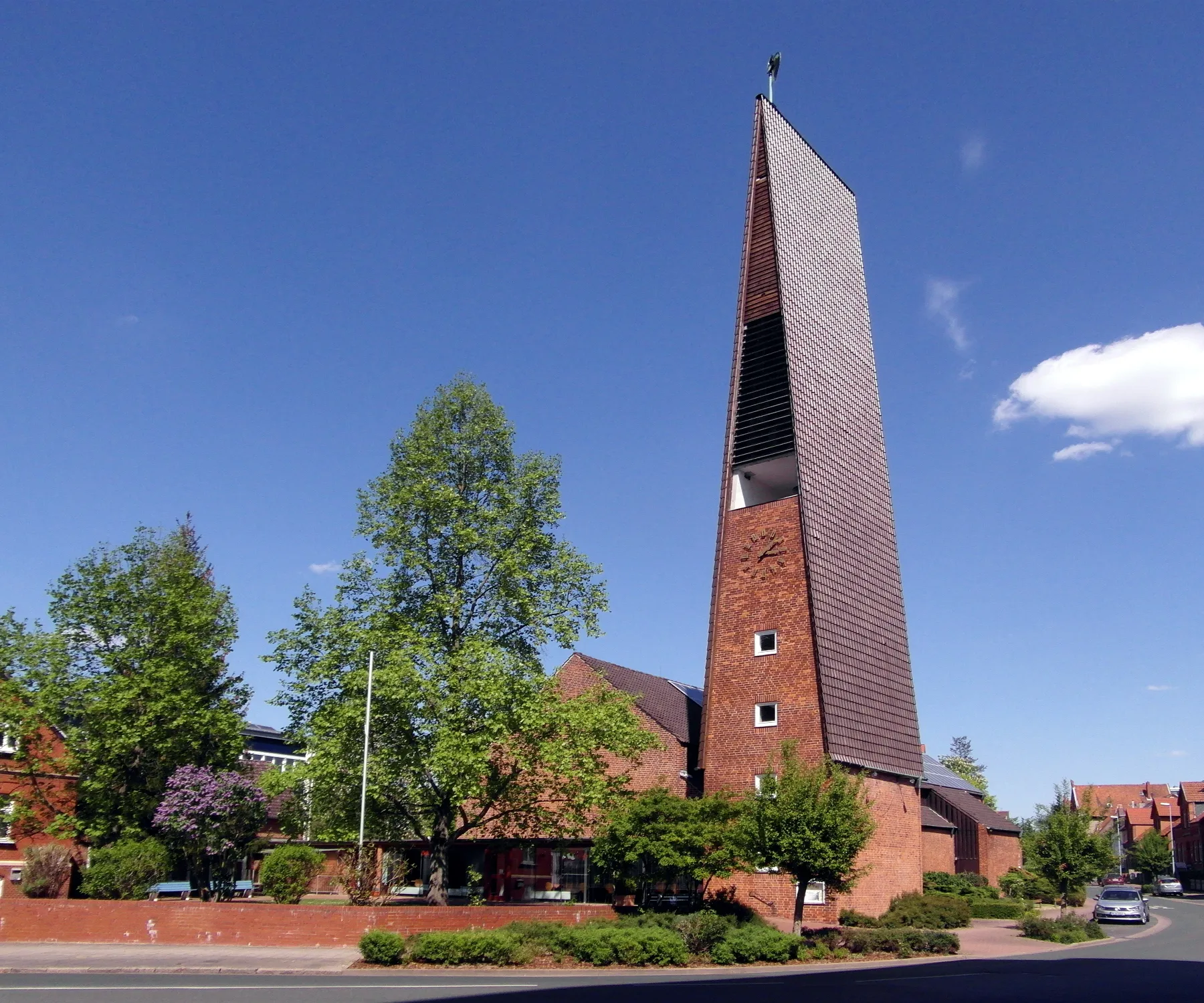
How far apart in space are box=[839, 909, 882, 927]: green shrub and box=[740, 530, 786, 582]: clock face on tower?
1079 centimetres

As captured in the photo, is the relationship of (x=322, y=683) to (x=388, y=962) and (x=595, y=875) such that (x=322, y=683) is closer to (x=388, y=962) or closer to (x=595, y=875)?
(x=388, y=962)

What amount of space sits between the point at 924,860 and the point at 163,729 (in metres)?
35.1

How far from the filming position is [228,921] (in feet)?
77.4

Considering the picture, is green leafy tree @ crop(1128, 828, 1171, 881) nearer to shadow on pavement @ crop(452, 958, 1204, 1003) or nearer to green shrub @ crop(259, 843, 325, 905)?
shadow on pavement @ crop(452, 958, 1204, 1003)

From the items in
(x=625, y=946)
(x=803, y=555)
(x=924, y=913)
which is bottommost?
(x=924, y=913)

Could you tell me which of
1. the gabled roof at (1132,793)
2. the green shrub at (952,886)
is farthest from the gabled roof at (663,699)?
the gabled roof at (1132,793)

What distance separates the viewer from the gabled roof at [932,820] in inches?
1950

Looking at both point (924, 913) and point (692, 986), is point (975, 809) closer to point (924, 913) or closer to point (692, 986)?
point (924, 913)

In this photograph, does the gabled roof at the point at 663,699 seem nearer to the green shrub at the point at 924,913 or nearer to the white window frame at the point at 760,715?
the white window frame at the point at 760,715

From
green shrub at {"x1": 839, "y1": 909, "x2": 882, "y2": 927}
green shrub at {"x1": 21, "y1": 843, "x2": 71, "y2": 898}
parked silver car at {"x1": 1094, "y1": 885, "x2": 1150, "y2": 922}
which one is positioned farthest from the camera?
parked silver car at {"x1": 1094, "y1": 885, "x2": 1150, "y2": 922}

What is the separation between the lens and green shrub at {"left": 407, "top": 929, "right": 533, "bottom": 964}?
2106 centimetres

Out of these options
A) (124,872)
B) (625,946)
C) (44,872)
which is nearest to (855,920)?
(625,946)

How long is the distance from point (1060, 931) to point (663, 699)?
17.4 m

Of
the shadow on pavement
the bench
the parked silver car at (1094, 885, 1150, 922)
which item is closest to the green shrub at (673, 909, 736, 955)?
the shadow on pavement
